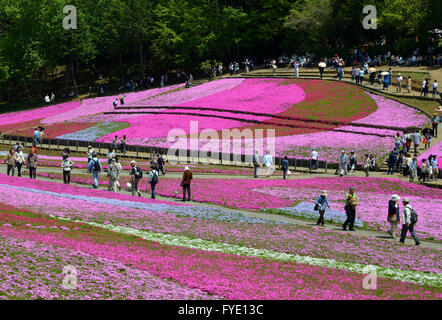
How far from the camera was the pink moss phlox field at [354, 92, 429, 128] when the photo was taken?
56.9 m

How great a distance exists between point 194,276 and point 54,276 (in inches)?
179

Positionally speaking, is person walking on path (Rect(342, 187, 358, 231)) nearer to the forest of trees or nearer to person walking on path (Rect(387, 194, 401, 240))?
person walking on path (Rect(387, 194, 401, 240))

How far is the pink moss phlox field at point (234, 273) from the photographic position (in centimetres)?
1806

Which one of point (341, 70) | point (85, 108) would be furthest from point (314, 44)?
point (85, 108)

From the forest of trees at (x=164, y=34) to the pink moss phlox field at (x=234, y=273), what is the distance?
7102cm

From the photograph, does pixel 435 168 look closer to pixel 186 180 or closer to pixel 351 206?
pixel 351 206

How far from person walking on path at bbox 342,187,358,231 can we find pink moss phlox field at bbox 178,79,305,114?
40047 mm

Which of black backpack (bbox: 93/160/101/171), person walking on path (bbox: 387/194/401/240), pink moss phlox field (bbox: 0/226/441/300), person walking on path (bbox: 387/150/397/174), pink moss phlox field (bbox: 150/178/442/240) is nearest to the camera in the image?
pink moss phlox field (bbox: 0/226/441/300)


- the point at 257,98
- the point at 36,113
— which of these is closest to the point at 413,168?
the point at 257,98

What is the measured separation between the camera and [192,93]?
84.8 meters

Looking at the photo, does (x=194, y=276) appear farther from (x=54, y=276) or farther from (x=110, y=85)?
(x=110, y=85)

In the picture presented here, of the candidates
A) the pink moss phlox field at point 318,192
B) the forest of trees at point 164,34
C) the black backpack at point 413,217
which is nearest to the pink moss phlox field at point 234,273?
the black backpack at point 413,217

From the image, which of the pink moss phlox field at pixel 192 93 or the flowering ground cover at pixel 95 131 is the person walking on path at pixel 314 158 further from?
the pink moss phlox field at pixel 192 93

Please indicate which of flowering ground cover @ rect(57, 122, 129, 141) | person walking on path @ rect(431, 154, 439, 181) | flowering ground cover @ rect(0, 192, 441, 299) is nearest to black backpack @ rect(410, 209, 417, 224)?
flowering ground cover @ rect(0, 192, 441, 299)
